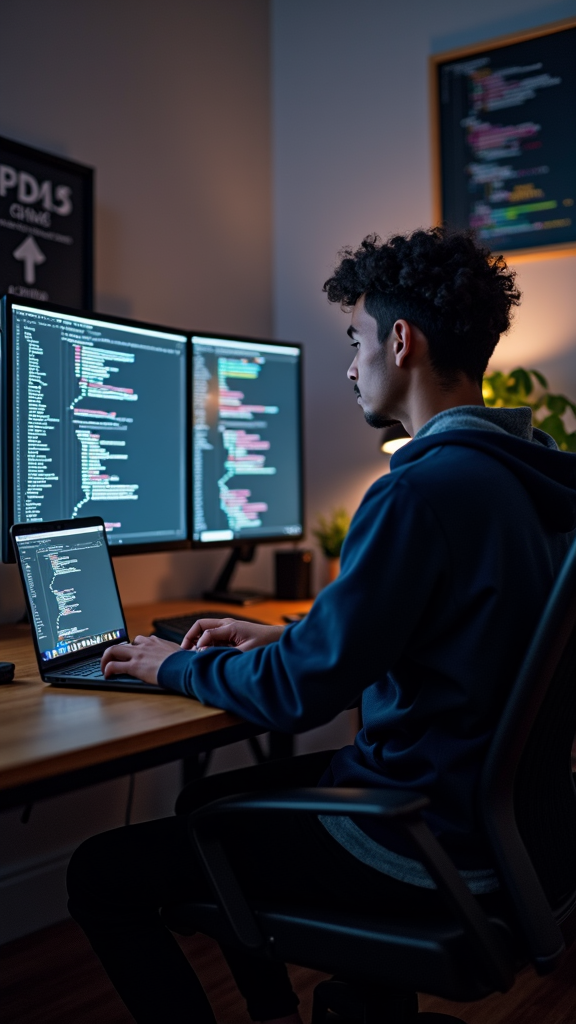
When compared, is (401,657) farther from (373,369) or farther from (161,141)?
(161,141)

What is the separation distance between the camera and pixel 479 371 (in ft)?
4.06

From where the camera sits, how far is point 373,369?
1.26 metres

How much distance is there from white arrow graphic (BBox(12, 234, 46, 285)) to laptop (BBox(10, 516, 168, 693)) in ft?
2.22

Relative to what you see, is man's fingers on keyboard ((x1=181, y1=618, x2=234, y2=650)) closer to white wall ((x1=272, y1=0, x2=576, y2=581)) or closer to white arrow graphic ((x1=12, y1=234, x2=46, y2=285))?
white arrow graphic ((x1=12, y1=234, x2=46, y2=285))

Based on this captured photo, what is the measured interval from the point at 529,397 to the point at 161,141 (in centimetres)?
114

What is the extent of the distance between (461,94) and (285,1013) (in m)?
2.19

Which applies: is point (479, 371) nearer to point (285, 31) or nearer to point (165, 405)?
point (165, 405)

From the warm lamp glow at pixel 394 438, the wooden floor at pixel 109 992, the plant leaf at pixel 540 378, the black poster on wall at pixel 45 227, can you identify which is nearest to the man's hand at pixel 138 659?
the wooden floor at pixel 109 992

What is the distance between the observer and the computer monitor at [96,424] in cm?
161

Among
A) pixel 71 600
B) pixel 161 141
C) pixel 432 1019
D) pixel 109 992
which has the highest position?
pixel 161 141

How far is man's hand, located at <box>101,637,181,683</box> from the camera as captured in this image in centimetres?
122

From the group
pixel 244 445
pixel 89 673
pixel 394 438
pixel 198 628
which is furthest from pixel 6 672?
pixel 394 438

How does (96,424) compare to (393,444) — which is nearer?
(96,424)

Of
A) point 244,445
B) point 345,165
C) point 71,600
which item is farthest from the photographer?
point 345,165
